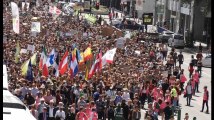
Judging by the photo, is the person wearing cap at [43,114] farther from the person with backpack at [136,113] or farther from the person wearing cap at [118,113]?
the person wearing cap at [118,113]

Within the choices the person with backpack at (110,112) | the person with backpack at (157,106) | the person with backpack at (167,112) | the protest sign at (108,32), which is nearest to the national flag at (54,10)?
the protest sign at (108,32)

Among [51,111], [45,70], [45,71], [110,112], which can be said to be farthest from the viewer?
[45,70]

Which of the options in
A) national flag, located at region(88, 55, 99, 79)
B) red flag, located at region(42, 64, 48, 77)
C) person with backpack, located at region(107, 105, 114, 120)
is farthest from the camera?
national flag, located at region(88, 55, 99, 79)

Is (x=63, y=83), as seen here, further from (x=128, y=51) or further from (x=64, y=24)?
(x=64, y=24)

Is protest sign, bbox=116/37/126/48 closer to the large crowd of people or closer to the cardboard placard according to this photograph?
the cardboard placard

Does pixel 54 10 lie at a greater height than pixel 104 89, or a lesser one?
lesser

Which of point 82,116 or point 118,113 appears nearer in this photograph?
point 82,116

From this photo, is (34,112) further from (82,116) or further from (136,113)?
(136,113)

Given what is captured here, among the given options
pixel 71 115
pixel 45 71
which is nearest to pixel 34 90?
pixel 71 115

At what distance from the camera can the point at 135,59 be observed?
2575cm

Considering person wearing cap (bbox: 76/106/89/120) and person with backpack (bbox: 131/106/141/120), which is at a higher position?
person wearing cap (bbox: 76/106/89/120)

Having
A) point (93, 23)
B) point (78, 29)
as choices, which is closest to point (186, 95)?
point (78, 29)

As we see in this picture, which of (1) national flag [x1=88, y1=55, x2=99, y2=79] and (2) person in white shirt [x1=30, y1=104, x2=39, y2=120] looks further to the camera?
(1) national flag [x1=88, y1=55, x2=99, y2=79]

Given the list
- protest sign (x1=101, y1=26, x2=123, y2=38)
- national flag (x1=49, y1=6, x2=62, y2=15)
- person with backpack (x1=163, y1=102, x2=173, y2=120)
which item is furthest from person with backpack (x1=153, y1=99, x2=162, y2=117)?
national flag (x1=49, y1=6, x2=62, y2=15)
